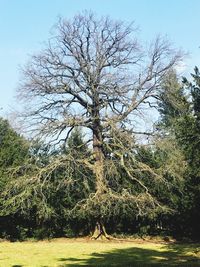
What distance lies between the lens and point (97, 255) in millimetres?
18359

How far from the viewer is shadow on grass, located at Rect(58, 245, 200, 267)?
14906 millimetres

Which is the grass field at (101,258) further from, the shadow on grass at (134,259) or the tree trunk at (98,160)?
the tree trunk at (98,160)

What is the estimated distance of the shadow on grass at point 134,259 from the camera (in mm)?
14906

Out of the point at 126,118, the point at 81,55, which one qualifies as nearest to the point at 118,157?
the point at 126,118

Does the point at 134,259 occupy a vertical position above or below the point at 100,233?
below

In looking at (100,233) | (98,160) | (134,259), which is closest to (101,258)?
(134,259)

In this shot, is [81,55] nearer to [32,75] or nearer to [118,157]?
[32,75]

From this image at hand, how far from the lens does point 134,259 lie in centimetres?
1673

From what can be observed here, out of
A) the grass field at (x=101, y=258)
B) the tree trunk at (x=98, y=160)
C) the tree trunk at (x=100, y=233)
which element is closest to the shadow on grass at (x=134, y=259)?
the grass field at (x=101, y=258)

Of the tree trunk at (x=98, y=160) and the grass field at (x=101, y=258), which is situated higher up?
the tree trunk at (x=98, y=160)

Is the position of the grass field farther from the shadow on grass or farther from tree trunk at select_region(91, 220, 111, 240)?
tree trunk at select_region(91, 220, 111, 240)

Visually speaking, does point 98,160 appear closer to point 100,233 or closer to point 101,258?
point 100,233

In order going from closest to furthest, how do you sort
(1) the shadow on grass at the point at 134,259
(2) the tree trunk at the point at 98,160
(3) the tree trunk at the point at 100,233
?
(1) the shadow on grass at the point at 134,259
(2) the tree trunk at the point at 98,160
(3) the tree trunk at the point at 100,233

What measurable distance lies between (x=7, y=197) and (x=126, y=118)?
8471 millimetres
